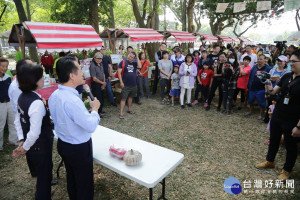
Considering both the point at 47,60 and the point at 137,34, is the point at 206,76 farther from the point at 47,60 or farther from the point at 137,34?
the point at 47,60

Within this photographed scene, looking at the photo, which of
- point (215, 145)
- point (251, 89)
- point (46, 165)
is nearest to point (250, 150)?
point (215, 145)

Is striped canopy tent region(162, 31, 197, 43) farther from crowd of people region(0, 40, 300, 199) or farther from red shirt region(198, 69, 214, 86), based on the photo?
crowd of people region(0, 40, 300, 199)

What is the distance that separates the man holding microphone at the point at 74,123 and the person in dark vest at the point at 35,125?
0.29 m

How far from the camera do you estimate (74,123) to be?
179 centimetres

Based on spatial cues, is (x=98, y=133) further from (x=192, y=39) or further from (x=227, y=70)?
(x=192, y=39)

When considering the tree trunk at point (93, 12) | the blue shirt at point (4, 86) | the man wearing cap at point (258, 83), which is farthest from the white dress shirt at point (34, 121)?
the tree trunk at point (93, 12)

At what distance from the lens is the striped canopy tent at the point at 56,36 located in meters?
5.08

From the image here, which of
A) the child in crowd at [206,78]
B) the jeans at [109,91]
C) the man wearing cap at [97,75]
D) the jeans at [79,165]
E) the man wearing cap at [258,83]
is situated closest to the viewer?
the jeans at [79,165]

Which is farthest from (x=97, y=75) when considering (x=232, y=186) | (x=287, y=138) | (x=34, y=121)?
(x=287, y=138)

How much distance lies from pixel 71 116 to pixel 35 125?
22.7 inches

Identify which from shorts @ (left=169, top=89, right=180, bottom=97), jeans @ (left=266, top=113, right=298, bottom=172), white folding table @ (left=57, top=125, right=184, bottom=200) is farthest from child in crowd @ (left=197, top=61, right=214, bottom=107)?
white folding table @ (left=57, top=125, right=184, bottom=200)

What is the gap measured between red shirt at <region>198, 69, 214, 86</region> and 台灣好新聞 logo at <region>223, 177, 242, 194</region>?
13.0 feet

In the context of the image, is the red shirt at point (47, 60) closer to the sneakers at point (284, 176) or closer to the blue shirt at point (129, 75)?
the blue shirt at point (129, 75)

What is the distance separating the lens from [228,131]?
4957mm
